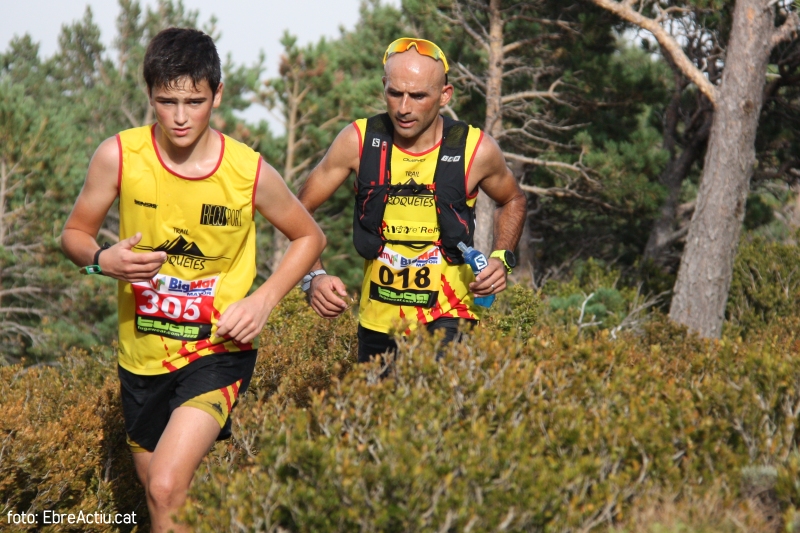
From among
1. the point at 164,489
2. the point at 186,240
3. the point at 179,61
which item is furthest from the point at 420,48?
the point at 164,489

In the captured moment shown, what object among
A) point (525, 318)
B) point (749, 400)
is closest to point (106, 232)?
point (525, 318)

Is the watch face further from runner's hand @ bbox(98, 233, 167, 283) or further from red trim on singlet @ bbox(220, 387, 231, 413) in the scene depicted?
runner's hand @ bbox(98, 233, 167, 283)

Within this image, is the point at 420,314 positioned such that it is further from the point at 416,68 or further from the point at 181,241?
the point at 181,241

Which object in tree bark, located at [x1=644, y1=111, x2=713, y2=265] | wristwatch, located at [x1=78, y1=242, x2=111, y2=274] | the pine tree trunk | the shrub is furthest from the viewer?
tree bark, located at [x1=644, y1=111, x2=713, y2=265]

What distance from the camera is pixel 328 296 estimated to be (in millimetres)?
4422

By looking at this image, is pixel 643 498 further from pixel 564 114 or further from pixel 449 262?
pixel 564 114

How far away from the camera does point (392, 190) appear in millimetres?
4551

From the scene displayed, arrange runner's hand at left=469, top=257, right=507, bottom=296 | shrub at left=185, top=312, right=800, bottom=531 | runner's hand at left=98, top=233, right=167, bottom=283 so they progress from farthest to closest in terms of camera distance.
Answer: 1. runner's hand at left=469, top=257, right=507, bottom=296
2. runner's hand at left=98, top=233, right=167, bottom=283
3. shrub at left=185, top=312, right=800, bottom=531

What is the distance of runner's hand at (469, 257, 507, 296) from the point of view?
431 cm

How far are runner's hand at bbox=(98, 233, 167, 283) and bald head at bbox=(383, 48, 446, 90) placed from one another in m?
1.69

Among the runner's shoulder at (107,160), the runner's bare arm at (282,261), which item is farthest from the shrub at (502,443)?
the runner's shoulder at (107,160)

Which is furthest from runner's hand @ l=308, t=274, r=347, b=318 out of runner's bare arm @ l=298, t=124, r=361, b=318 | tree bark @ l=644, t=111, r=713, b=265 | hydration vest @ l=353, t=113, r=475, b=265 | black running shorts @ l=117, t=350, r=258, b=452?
tree bark @ l=644, t=111, r=713, b=265

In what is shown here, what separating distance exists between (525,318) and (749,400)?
405cm

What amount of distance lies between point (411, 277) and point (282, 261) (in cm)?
87
